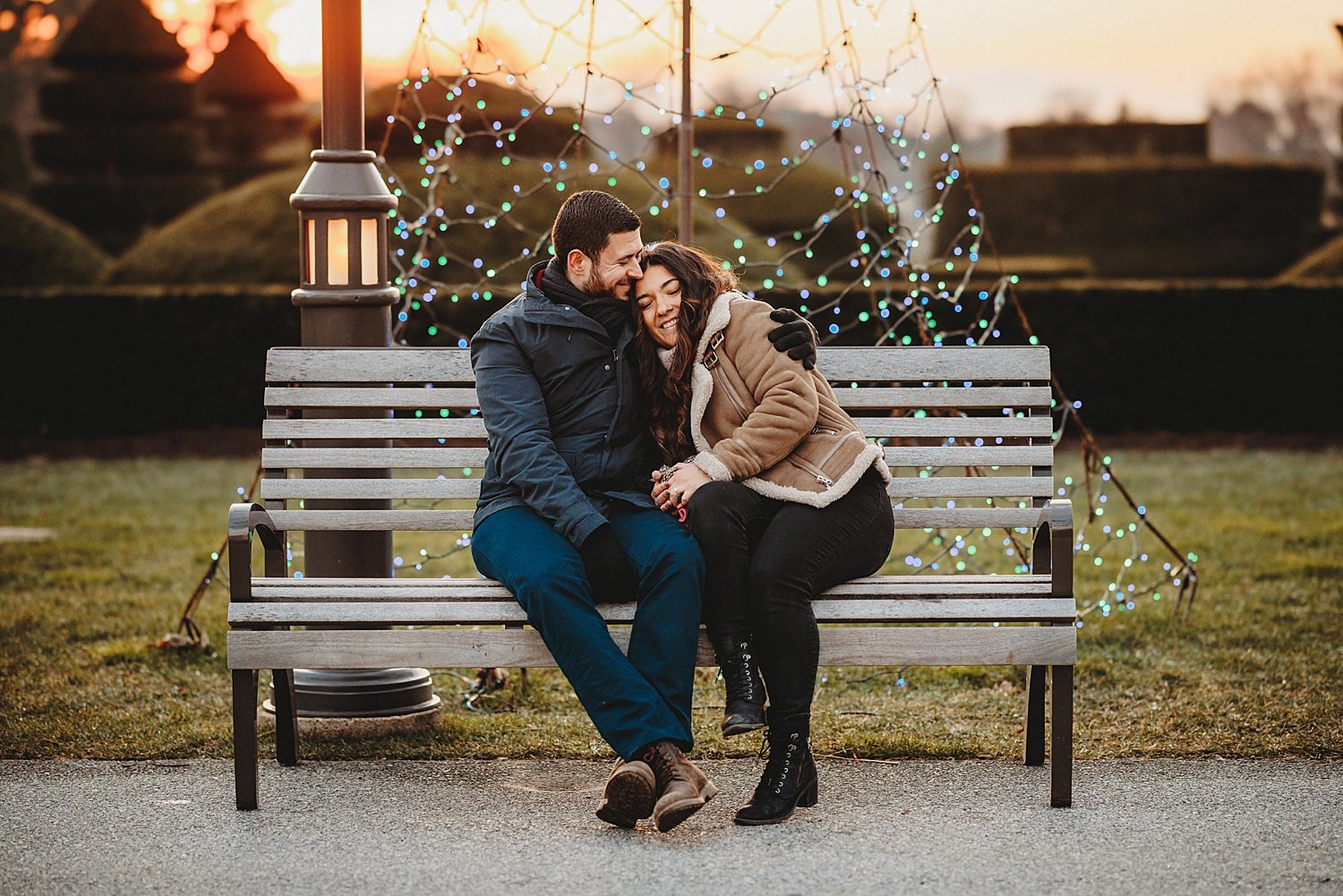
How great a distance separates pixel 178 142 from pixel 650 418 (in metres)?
18.8

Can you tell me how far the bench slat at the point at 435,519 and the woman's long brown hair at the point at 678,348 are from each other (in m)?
0.54

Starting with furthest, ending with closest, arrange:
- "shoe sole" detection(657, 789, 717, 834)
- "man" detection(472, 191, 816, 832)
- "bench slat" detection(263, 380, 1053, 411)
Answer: "bench slat" detection(263, 380, 1053, 411) → "man" detection(472, 191, 816, 832) → "shoe sole" detection(657, 789, 717, 834)

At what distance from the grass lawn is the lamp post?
139mm

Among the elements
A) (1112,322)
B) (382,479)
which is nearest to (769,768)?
(382,479)

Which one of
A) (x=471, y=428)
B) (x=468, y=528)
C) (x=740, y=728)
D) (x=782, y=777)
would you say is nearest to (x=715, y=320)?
(x=471, y=428)

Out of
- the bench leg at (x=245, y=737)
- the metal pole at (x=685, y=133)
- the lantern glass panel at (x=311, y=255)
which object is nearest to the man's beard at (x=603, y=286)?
the lantern glass panel at (x=311, y=255)

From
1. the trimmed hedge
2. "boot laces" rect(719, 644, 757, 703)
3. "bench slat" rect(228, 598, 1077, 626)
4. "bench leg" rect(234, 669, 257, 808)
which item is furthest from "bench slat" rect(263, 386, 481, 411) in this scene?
the trimmed hedge

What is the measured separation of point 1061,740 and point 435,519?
1673mm

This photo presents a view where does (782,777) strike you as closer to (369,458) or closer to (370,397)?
(369,458)

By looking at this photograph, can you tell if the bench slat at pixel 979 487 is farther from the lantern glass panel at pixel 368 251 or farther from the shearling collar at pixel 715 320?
the lantern glass panel at pixel 368 251

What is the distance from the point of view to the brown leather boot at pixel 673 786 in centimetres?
320

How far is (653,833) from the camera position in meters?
3.39

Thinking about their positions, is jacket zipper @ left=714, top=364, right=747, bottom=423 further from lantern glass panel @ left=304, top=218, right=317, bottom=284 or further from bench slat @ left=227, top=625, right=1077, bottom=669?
lantern glass panel @ left=304, top=218, right=317, bottom=284

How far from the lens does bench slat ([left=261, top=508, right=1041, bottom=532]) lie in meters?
3.95
